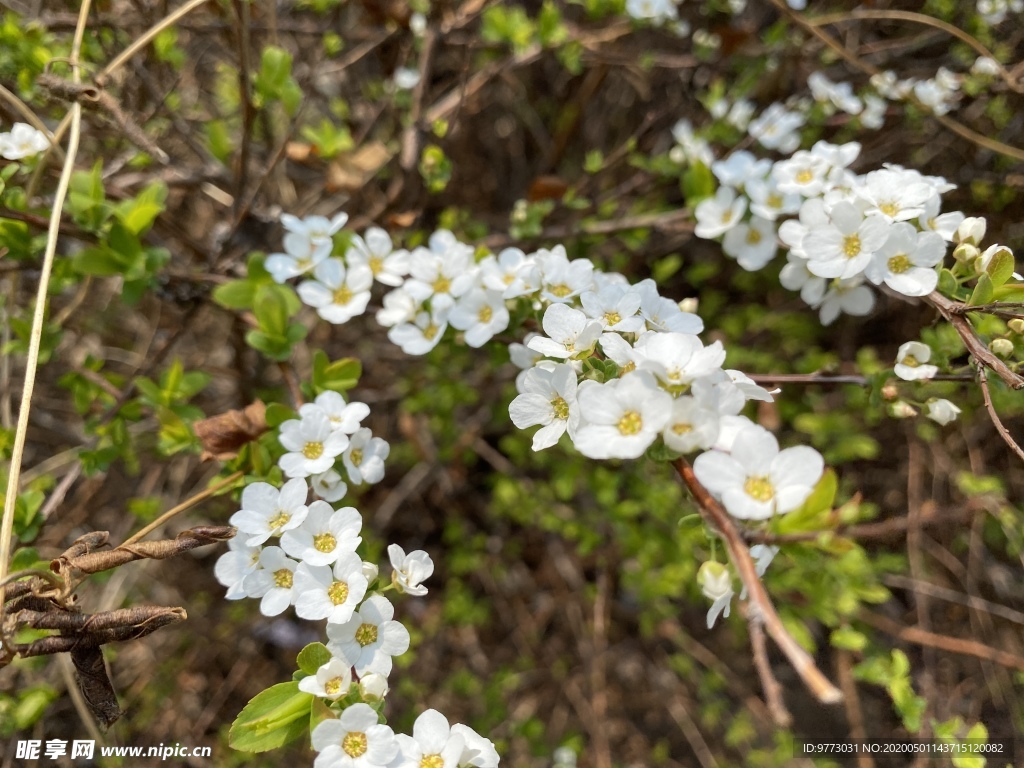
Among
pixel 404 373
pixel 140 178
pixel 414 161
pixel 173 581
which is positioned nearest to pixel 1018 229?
pixel 414 161

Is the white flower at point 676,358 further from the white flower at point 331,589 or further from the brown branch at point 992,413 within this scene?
the white flower at point 331,589

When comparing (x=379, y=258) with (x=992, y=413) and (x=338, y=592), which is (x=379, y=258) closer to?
(x=338, y=592)

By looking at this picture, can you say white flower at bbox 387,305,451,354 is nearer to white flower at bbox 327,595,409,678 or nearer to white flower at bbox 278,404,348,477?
white flower at bbox 278,404,348,477

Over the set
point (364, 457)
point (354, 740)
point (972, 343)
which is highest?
point (972, 343)

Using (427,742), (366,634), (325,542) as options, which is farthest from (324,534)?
(427,742)

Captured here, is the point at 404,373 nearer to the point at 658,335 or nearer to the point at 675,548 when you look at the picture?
the point at 675,548

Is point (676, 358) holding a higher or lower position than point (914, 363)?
higher
